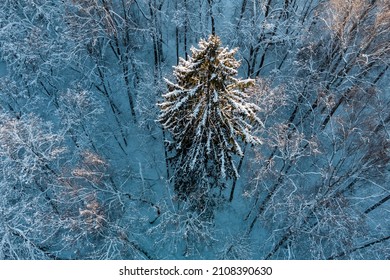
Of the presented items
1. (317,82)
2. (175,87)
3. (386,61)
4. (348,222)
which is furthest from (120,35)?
(348,222)

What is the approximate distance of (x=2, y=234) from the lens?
755 inches

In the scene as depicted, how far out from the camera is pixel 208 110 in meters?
14.9

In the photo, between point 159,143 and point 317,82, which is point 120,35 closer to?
point 159,143

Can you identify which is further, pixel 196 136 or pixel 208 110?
pixel 196 136

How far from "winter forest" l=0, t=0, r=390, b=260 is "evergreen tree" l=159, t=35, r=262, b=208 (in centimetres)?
8

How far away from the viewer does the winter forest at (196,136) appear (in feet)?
59.0

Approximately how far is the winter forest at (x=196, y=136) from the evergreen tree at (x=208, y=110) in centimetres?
8

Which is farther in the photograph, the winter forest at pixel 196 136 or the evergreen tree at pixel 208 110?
the winter forest at pixel 196 136

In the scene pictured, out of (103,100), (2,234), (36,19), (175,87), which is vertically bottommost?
(2,234)

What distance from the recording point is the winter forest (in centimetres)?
1798

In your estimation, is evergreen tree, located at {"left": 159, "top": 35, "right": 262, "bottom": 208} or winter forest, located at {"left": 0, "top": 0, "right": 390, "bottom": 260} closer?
evergreen tree, located at {"left": 159, "top": 35, "right": 262, "bottom": 208}

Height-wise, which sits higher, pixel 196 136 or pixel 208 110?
pixel 208 110

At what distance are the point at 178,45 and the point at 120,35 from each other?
4.78 m

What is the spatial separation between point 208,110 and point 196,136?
1.52 metres
